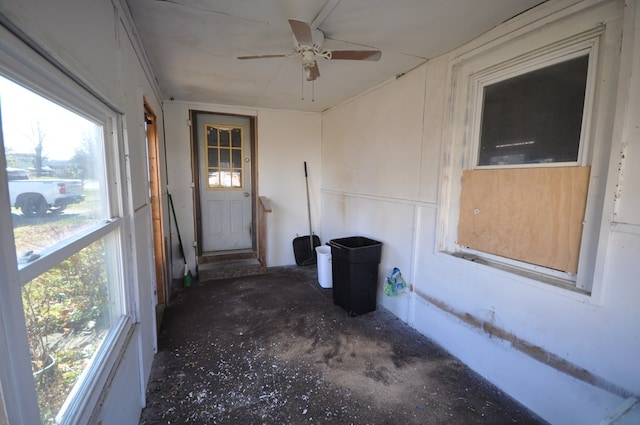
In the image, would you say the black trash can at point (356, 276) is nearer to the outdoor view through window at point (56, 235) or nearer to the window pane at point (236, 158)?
the outdoor view through window at point (56, 235)

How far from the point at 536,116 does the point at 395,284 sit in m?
1.75

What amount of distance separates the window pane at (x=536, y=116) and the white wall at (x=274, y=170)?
8.81 ft

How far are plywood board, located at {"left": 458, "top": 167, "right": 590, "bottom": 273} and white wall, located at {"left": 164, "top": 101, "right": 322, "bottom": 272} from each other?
261 centimetres

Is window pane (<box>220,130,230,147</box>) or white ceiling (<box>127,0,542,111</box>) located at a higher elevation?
white ceiling (<box>127,0,542,111</box>)

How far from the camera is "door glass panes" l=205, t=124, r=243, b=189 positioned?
158 inches

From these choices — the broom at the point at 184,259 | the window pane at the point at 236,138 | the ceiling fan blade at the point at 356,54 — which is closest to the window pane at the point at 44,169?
the ceiling fan blade at the point at 356,54

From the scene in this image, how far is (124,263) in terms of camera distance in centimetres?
157

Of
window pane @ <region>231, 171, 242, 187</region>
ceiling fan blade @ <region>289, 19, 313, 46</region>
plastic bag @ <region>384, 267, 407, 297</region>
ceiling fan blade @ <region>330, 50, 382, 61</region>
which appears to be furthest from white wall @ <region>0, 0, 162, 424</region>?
plastic bag @ <region>384, 267, 407, 297</region>

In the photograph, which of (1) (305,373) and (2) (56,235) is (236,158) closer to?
(1) (305,373)

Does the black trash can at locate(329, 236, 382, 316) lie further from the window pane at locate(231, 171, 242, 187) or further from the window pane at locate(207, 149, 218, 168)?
the window pane at locate(207, 149, 218, 168)

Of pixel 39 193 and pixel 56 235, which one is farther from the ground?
pixel 39 193

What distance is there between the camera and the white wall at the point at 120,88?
2.72ft

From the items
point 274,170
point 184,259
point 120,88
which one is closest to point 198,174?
point 274,170

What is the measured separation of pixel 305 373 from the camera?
202 centimetres
